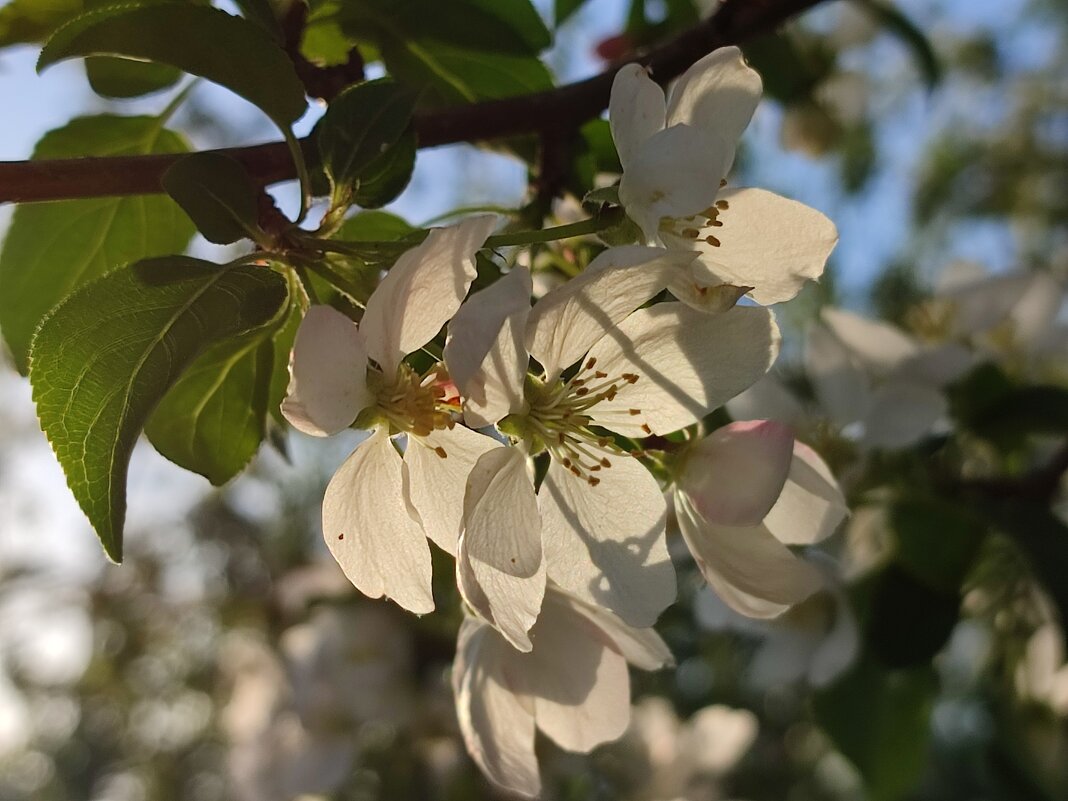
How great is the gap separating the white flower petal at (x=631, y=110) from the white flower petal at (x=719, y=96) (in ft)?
0.05

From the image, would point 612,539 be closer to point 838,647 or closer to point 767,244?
point 767,244

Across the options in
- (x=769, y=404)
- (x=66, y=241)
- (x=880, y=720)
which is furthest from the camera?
(x=880, y=720)

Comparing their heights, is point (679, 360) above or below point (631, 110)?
below

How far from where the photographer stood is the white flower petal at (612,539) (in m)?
0.48

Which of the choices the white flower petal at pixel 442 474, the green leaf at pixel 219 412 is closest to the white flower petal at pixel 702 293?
the white flower petal at pixel 442 474

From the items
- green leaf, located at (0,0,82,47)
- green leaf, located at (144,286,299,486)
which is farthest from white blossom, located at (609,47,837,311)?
green leaf, located at (0,0,82,47)

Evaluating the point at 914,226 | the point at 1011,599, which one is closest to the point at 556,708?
the point at 1011,599

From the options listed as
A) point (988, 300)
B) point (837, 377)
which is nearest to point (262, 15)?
point (837, 377)

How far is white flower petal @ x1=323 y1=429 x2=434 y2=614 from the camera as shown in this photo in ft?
1.51

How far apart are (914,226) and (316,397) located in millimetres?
3198

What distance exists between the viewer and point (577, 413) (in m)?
0.51

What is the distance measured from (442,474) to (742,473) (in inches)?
5.3

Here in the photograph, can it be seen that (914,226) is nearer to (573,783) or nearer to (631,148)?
(573,783)

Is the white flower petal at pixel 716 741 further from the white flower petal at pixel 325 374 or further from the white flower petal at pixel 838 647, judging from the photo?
the white flower petal at pixel 325 374
